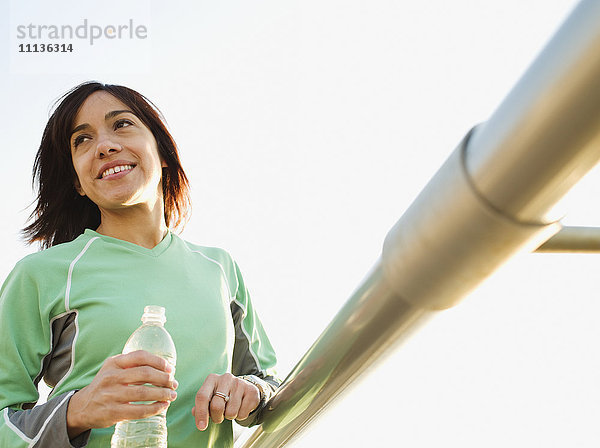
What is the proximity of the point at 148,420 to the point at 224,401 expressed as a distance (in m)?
0.16

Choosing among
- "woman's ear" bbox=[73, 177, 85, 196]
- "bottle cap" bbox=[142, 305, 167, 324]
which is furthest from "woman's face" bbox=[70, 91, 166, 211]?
"bottle cap" bbox=[142, 305, 167, 324]

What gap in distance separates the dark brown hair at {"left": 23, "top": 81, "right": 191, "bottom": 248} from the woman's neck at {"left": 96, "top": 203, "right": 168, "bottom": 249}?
214 millimetres

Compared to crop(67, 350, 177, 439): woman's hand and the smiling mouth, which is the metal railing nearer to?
crop(67, 350, 177, 439): woman's hand

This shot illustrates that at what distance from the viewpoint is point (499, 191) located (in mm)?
186

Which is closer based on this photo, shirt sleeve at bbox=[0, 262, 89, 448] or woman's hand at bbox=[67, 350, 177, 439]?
woman's hand at bbox=[67, 350, 177, 439]

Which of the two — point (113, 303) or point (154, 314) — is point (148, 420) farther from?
point (113, 303)

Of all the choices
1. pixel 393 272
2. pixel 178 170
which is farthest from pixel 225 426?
pixel 393 272

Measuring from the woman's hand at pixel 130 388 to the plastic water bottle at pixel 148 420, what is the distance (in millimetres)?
133

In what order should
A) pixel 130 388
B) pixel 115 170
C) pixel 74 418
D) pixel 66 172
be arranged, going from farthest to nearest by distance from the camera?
pixel 66 172, pixel 115 170, pixel 74 418, pixel 130 388

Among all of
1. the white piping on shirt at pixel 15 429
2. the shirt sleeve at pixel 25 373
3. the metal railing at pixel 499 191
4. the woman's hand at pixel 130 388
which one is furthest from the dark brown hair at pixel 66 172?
the metal railing at pixel 499 191

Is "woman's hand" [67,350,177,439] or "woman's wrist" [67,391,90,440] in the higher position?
"woman's hand" [67,350,177,439]

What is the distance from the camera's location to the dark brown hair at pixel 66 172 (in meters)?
1.68

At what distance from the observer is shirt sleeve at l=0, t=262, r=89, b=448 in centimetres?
107

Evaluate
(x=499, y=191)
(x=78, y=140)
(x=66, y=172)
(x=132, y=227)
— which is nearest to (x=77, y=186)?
(x=66, y=172)
